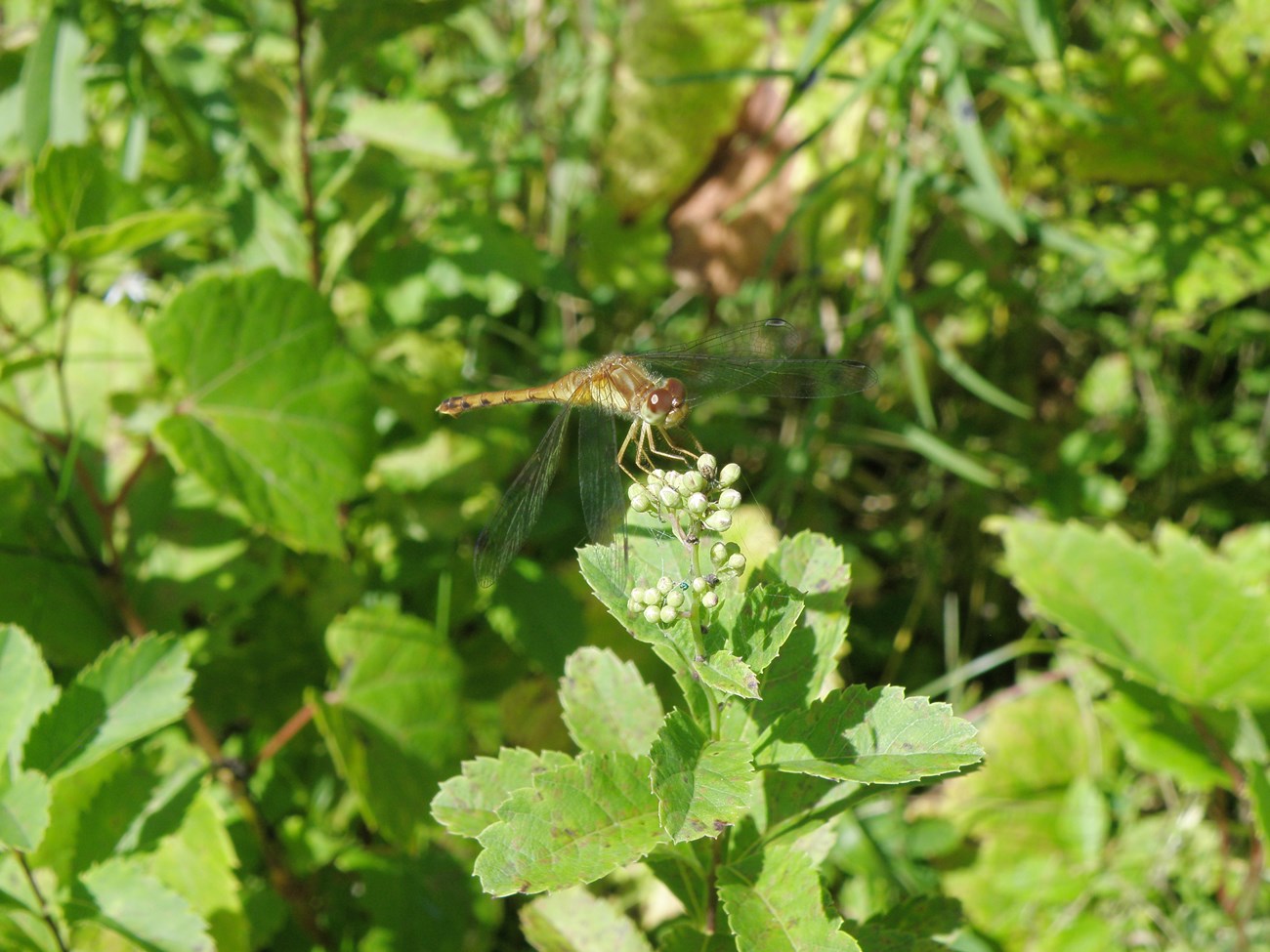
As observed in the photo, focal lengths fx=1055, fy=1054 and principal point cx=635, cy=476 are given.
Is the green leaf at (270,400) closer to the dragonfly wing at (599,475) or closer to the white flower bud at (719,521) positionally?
the dragonfly wing at (599,475)

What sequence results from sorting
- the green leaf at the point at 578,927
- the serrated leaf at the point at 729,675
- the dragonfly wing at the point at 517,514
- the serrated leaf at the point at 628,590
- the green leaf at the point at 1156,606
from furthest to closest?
the green leaf at the point at 1156,606 < the dragonfly wing at the point at 517,514 < the green leaf at the point at 578,927 < the serrated leaf at the point at 628,590 < the serrated leaf at the point at 729,675

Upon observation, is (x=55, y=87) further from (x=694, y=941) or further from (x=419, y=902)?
(x=694, y=941)

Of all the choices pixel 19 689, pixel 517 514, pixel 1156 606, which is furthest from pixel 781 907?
pixel 1156 606

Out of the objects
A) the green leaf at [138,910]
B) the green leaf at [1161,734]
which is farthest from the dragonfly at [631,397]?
the green leaf at [1161,734]

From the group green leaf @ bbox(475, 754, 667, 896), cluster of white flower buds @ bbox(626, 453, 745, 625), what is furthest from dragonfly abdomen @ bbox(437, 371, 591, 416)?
green leaf @ bbox(475, 754, 667, 896)

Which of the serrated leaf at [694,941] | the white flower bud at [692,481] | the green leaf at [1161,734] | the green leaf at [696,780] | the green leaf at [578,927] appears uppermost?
the white flower bud at [692,481]

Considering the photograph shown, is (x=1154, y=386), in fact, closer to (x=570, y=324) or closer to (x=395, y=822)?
(x=570, y=324)

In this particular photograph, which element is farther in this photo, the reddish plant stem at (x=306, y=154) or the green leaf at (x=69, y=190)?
the reddish plant stem at (x=306, y=154)

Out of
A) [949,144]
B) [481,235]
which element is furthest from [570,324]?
[949,144]
